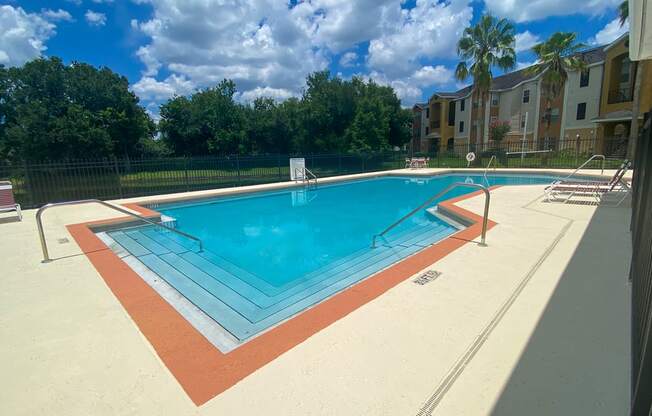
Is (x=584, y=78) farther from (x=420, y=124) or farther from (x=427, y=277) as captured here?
(x=427, y=277)

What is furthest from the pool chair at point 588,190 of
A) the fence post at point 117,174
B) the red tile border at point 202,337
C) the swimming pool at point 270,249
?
the fence post at point 117,174

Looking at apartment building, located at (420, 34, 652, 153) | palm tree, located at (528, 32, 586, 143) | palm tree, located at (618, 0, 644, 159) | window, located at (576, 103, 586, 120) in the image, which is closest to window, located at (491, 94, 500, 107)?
apartment building, located at (420, 34, 652, 153)

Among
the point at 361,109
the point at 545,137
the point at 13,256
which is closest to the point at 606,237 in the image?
the point at 13,256

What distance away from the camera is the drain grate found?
3.54 metres

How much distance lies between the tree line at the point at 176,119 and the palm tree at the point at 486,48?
676 centimetres

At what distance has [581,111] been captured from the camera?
80.8 feet

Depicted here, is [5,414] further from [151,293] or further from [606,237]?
[606,237]

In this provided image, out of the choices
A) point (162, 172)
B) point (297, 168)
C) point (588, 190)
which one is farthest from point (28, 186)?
point (588, 190)

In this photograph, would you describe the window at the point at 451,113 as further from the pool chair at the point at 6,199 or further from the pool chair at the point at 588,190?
the pool chair at the point at 6,199

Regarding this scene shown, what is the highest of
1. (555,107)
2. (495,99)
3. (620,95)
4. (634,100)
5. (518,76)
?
(518,76)

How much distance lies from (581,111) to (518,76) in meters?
8.22

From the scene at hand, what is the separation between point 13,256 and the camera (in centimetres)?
469

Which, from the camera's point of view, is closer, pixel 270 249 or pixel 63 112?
pixel 270 249

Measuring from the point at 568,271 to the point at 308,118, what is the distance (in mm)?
23111
